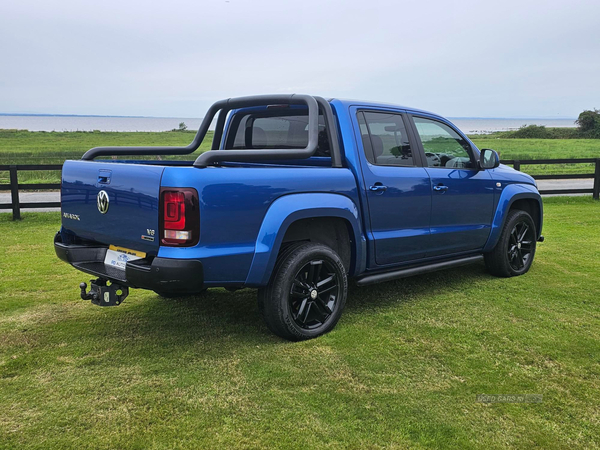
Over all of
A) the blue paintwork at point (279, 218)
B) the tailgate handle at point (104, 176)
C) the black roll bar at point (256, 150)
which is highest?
the black roll bar at point (256, 150)

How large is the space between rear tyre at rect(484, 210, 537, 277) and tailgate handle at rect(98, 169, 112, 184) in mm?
4087

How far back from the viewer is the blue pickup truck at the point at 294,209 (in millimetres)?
3402

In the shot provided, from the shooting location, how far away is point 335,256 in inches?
162

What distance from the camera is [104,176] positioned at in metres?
3.72

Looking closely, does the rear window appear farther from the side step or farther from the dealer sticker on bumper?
the dealer sticker on bumper

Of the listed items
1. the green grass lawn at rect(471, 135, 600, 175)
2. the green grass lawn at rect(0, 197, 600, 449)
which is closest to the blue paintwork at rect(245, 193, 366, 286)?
the green grass lawn at rect(0, 197, 600, 449)

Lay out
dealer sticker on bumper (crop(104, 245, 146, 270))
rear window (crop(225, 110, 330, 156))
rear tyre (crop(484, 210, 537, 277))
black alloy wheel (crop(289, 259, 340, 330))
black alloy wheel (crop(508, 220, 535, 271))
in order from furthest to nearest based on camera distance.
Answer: black alloy wheel (crop(508, 220, 535, 271))
rear tyre (crop(484, 210, 537, 277))
rear window (crop(225, 110, 330, 156))
black alloy wheel (crop(289, 259, 340, 330))
dealer sticker on bumper (crop(104, 245, 146, 270))

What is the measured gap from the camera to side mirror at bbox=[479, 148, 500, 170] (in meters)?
5.39

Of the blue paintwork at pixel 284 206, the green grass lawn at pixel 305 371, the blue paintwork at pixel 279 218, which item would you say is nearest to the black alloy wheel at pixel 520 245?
the green grass lawn at pixel 305 371

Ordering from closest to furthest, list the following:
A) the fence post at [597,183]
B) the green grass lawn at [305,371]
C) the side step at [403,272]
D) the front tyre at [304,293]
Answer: the green grass lawn at [305,371] → the front tyre at [304,293] → the side step at [403,272] → the fence post at [597,183]

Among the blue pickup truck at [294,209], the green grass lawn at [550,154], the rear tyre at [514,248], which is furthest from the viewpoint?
the green grass lawn at [550,154]

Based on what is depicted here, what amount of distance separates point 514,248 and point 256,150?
3.57m

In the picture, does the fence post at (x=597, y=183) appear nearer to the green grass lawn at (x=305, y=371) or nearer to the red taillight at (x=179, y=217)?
the green grass lawn at (x=305, y=371)

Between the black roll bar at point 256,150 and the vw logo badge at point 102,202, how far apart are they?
737mm
